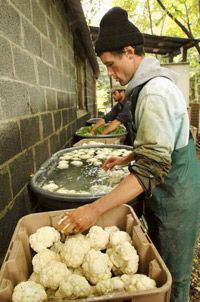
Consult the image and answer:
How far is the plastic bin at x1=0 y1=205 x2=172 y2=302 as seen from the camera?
3.57 feet

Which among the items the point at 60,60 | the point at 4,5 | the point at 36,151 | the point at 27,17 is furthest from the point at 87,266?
the point at 60,60

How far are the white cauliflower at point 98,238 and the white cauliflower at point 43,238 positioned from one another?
0.73 feet

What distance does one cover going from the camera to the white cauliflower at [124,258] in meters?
1.37

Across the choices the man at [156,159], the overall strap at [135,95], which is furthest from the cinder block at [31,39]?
the overall strap at [135,95]

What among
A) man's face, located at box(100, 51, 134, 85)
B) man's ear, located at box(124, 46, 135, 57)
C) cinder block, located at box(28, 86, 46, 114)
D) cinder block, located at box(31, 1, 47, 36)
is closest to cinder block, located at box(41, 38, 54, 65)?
cinder block, located at box(31, 1, 47, 36)

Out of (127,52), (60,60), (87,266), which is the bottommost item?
(87,266)

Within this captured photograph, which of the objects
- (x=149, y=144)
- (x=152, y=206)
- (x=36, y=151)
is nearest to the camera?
(x=149, y=144)

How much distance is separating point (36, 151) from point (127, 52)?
1.48 meters

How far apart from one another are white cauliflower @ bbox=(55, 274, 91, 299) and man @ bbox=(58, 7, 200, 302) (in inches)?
13.6

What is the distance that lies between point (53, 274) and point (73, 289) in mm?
142

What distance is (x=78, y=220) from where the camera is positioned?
1.57 metres

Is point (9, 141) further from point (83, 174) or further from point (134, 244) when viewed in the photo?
point (134, 244)

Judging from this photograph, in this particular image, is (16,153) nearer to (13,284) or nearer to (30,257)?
(30,257)

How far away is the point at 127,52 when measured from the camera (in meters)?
1.96
